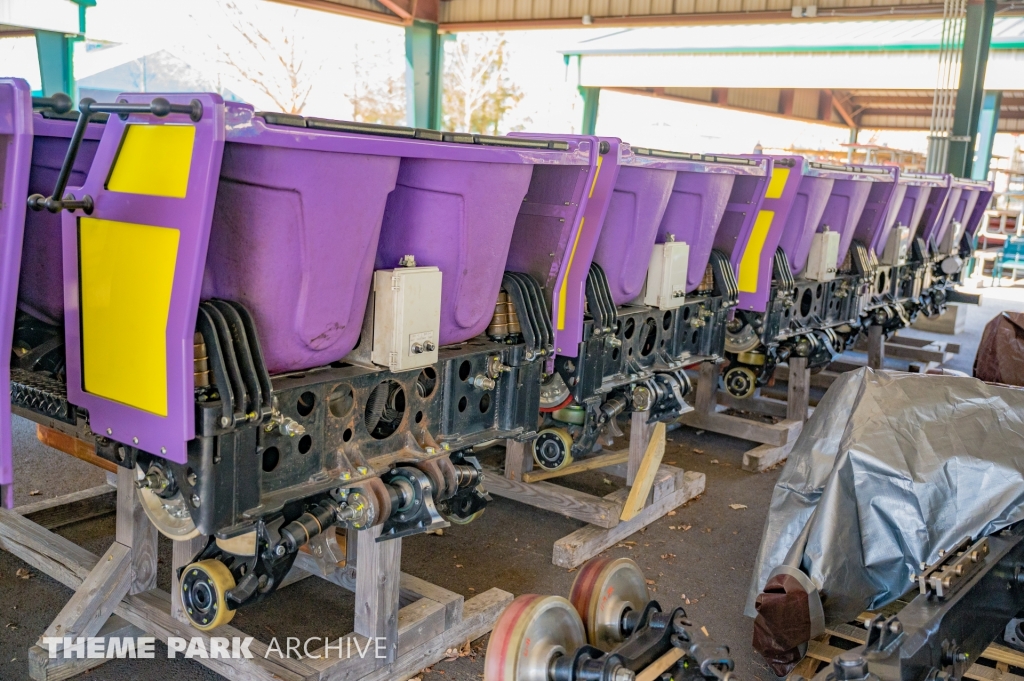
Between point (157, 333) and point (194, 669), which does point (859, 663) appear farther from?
point (194, 669)

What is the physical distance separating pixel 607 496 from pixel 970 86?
7.55m

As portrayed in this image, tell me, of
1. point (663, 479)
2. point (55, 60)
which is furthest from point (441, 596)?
point (55, 60)

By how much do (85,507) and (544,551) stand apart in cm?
184

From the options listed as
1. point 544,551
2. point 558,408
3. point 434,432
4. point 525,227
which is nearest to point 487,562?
point 544,551

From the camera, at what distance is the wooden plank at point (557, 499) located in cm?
378

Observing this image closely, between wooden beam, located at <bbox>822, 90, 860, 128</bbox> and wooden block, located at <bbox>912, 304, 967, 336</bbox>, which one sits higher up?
wooden beam, located at <bbox>822, 90, 860, 128</bbox>

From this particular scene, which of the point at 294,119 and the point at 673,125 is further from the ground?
the point at 673,125

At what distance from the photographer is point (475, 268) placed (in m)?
2.58

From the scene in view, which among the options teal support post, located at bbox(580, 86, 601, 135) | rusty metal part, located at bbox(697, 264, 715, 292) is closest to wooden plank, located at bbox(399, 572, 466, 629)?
rusty metal part, located at bbox(697, 264, 715, 292)

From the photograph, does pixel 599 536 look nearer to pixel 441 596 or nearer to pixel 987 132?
pixel 441 596

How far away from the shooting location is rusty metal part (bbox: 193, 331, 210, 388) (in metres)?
1.99

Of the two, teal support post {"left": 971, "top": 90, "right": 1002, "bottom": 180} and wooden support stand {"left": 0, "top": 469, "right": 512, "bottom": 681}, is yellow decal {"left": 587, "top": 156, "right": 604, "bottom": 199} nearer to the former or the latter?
wooden support stand {"left": 0, "top": 469, "right": 512, "bottom": 681}

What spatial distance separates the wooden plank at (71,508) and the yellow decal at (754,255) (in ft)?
9.99

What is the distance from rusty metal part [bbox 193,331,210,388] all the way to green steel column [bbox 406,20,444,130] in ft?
34.1
